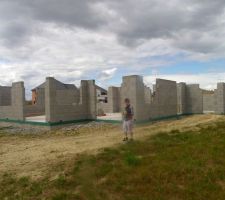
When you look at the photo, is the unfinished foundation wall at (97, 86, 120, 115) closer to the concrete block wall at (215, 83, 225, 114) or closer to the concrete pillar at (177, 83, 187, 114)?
the concrete pillar at (177, 83, 187, 114)

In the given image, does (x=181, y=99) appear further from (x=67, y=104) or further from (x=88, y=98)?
(x=67, y=104)

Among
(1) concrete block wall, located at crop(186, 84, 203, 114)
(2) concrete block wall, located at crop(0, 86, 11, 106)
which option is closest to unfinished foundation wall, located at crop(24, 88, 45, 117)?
(2) concrete block wall, located at crop(0, 86, 11, 106)

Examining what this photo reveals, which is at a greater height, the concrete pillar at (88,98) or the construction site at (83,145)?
the concrete pillar at (88,98)

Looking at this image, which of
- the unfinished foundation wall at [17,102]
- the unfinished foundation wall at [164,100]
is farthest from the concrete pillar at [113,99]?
the unfinished foundation wall at [17,102]

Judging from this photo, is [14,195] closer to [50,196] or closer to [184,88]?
[50,196]

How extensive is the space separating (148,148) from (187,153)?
1.22 m

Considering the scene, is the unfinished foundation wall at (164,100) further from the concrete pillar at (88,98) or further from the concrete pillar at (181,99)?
the concrete pillar at (88,98)

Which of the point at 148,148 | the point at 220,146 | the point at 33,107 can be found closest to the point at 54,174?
the point at 148,148

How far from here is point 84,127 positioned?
15781 millimetres

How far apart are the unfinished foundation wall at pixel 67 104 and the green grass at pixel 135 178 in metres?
7.45

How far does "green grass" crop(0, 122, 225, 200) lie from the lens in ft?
18.4

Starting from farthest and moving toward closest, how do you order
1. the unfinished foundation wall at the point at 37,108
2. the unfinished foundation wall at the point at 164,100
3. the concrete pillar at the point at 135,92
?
1. the unfinished foundation wall at the point at 37,108
2. the unfinished foundation wall at the point at 164,100
3. the concrete pillar at the point at 135,92

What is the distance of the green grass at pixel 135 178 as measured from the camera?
5.62m

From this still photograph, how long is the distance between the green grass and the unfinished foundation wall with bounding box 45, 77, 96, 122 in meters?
7.45
